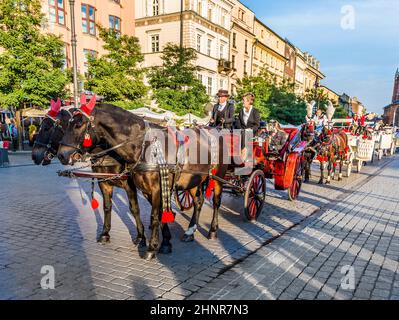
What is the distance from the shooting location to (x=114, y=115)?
3.95m

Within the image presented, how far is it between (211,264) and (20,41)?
1840cm

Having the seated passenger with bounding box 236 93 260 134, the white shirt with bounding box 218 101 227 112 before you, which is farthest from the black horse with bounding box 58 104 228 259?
the seated passenger with bounding box 236 93 260 134

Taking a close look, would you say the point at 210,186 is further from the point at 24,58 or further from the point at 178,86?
the point at 24,58

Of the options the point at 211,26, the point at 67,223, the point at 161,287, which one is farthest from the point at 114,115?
the point at 211,26

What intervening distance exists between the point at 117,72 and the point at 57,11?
36.2 feet

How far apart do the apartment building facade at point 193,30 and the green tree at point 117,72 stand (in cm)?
941

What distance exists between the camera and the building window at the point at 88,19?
1006 inches

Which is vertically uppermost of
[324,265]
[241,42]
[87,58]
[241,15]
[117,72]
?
[241,15]

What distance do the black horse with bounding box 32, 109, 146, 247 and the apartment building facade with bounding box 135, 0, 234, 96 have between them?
24.5 meters

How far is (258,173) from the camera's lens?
6105 mm

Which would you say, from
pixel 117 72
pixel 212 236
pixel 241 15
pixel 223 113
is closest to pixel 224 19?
pixel 241 15

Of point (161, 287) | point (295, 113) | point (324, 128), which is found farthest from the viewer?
point (295, 113)
